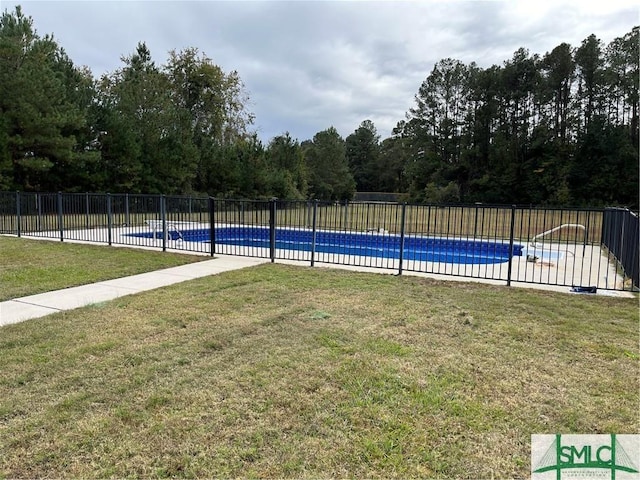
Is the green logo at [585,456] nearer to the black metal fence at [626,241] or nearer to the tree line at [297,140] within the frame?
the black metal fence at [626,241]

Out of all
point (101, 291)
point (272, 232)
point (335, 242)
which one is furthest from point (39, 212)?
point (335, 242)

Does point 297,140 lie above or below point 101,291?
above

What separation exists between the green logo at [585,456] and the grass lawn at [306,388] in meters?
0.08

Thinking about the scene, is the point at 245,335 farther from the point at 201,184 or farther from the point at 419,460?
the point at 201,184

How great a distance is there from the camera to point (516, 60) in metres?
43.4

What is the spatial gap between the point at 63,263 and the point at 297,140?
28303mm

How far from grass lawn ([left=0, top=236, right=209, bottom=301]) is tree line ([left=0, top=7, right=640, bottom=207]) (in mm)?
9362

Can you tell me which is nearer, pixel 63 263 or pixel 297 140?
pixel 63 263

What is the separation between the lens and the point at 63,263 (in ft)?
26.5

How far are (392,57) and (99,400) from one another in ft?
34.8

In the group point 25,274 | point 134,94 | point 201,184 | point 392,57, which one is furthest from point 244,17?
point 201,184

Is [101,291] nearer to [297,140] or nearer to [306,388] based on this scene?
[306,388]

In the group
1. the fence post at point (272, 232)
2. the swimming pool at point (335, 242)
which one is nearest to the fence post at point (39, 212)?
the swimming pool at point (335, 242)

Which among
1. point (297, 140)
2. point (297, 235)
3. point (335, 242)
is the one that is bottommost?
point (335, 242)
